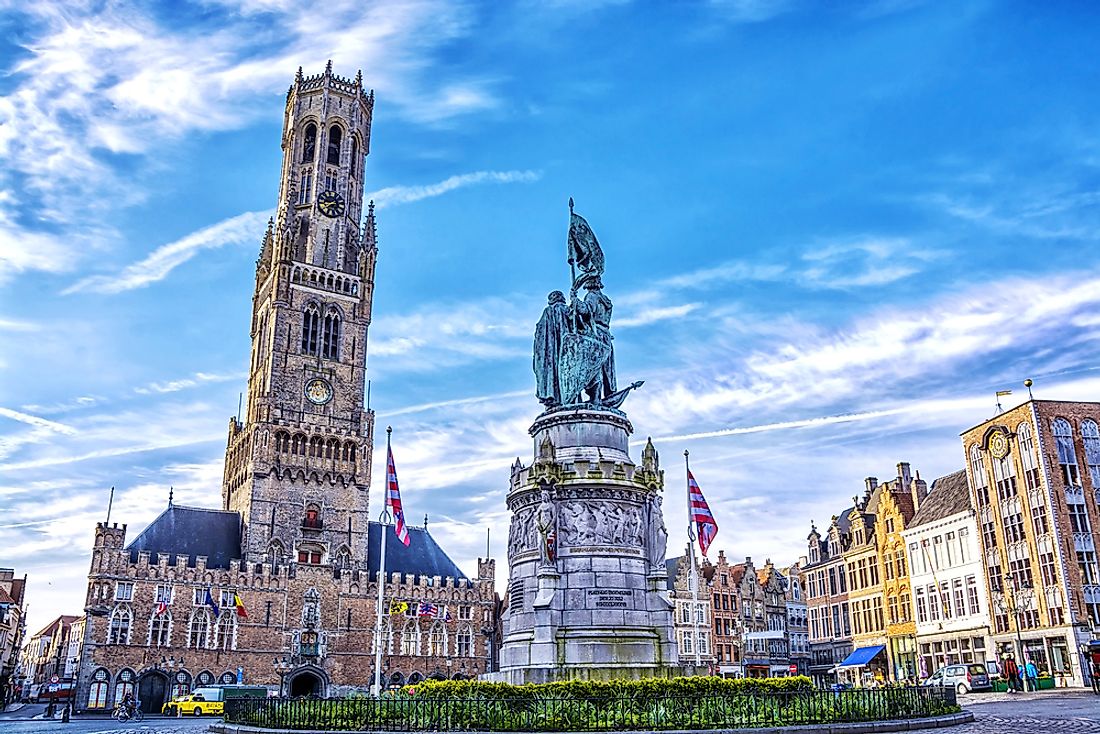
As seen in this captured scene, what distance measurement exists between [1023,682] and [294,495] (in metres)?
48.9

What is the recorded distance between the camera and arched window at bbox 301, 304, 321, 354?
73250mm

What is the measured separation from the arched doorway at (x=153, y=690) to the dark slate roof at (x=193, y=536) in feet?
24.8

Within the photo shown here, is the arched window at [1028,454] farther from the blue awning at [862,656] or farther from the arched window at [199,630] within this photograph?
the arched window at [199,630]

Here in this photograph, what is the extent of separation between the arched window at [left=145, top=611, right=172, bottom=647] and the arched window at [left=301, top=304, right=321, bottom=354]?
23.2 metres

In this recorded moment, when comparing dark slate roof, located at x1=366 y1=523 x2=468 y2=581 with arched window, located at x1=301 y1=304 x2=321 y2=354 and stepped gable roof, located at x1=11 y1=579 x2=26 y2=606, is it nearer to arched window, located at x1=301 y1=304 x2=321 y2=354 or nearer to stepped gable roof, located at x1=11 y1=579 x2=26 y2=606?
arched window, located at x1=301 y1=304 x2=321 y2=354

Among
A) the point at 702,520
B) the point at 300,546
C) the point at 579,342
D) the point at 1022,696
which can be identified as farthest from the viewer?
the point at 300,546

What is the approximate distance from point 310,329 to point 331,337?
183 cm

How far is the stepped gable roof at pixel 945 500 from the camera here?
53.6 m

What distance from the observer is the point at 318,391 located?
71.9m

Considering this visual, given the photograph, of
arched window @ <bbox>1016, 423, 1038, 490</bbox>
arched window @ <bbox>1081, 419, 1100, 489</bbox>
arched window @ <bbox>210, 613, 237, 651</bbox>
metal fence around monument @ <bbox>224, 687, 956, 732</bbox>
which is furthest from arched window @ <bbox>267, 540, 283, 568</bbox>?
arched window @ <bbox>1081, 419, 1100, 489</bbox>

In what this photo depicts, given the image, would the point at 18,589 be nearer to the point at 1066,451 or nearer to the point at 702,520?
the point at 702,520

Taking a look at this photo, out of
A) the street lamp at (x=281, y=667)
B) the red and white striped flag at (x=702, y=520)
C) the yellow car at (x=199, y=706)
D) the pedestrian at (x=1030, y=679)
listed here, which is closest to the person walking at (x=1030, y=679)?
the pedestrian at (x=1030, y=679)

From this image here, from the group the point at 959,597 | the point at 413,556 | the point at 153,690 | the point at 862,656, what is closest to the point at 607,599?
the point at 959,597

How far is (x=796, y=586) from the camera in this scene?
7869 cm
